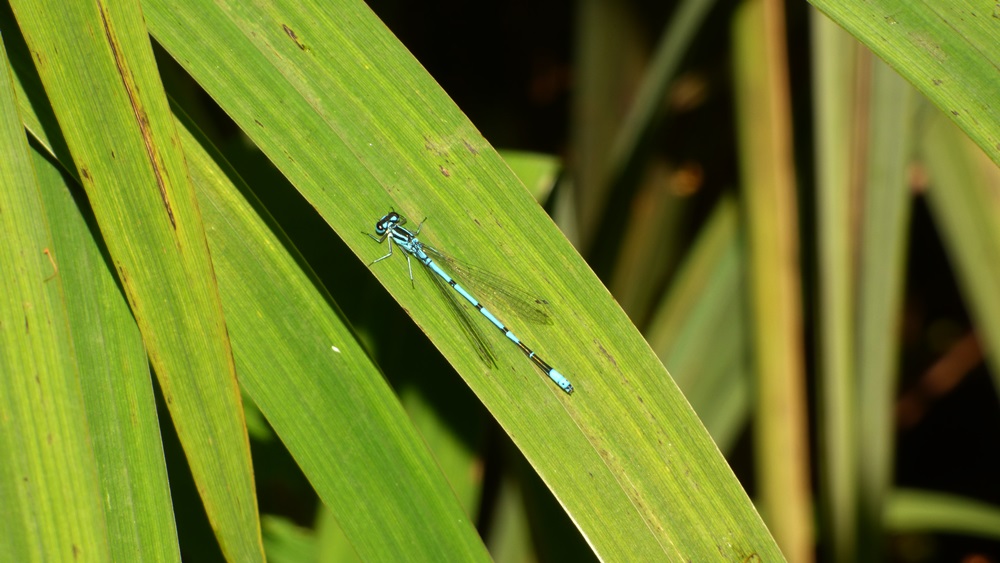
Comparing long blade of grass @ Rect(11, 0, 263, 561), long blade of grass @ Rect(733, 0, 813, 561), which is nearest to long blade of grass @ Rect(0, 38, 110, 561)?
long blade of grass @ Rect(11, 0, 263, 561)

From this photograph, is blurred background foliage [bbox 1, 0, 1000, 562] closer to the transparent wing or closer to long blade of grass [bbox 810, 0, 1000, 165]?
the transparent wing

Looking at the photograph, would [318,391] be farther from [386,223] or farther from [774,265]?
[774,265]

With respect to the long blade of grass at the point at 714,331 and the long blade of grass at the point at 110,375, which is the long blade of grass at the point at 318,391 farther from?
the long blade of grass at the point at 714,331

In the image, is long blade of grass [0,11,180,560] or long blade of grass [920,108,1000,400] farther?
long blade of grass [920,108,1000,400]

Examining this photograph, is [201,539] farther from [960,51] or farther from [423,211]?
[960,51]

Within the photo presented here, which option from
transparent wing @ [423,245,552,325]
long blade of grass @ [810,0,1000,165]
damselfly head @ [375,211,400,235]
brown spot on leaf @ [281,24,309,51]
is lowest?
long blade of grass @ [810,0,1000,165]

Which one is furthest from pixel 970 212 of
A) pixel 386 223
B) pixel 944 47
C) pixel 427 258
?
pixel 386 223

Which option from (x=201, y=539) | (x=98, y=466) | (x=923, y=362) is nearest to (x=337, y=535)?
(x=201, y=539)
